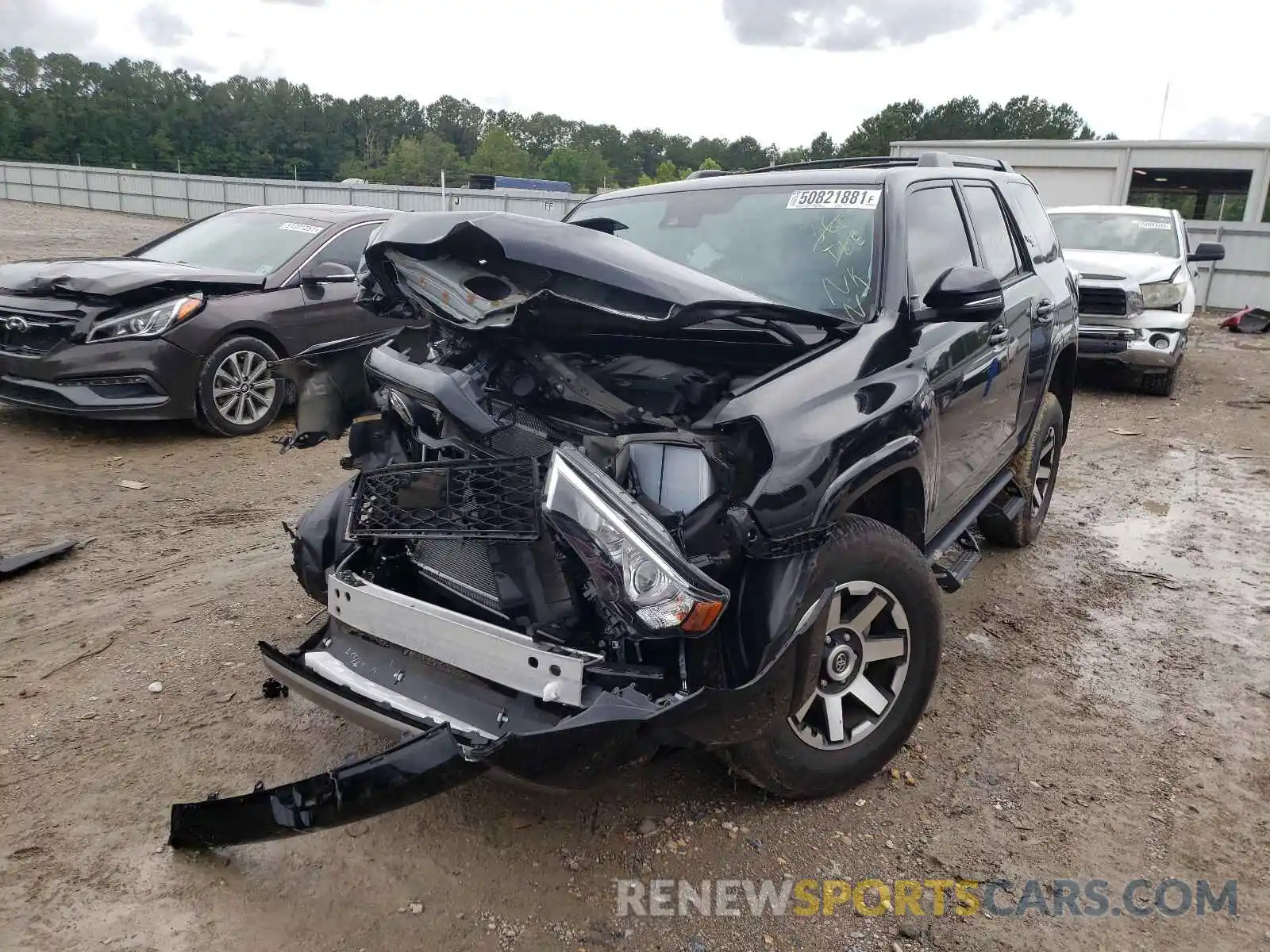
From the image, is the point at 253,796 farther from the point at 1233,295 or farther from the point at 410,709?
the point at 1233,295

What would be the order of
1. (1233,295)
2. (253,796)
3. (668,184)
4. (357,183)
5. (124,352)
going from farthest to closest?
(357,183)
(1233,295)
(124,352)
(668,184)
(253,796)

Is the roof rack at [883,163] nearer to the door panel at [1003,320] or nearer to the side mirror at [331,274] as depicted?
→ the door panel at [1003,320]

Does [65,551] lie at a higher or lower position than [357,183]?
lower

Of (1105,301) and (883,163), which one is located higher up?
(883,163)

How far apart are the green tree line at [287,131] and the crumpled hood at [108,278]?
74.8 meters

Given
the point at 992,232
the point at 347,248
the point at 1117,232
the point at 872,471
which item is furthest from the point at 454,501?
the point at 1117,232

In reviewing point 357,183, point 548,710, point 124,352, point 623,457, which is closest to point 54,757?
point 548,710

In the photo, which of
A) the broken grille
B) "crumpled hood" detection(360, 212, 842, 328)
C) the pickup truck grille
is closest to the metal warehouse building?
the pickup truck grille

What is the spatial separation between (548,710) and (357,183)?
100ft

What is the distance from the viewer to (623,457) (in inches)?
96.7

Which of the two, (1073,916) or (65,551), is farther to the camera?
(65,551)

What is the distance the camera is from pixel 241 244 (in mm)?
7195

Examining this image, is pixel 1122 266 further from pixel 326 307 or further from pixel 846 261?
pixel 326 307

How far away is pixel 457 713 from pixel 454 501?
57 cm
